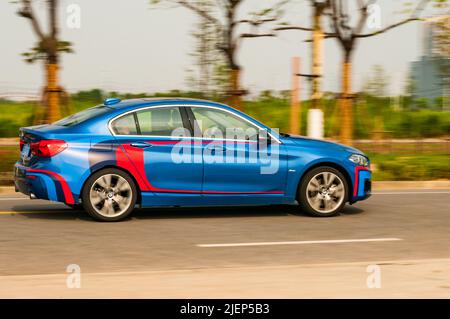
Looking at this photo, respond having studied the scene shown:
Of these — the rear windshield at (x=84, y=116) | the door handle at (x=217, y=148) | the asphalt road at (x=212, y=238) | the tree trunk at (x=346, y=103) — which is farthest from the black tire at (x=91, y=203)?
the tree trunk at (x=346, y=103)

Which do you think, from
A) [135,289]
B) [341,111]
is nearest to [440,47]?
[341,111]

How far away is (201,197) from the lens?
11836 millimetres

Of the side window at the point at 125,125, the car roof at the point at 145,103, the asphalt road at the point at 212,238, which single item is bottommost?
the asphalt road at the point at 212,238

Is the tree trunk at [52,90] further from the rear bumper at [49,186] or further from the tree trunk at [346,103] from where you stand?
the rear bumper at [49,186]

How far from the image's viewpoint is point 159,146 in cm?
1162

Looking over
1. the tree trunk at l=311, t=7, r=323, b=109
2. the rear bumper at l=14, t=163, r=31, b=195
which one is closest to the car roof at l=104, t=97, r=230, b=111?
the rear bumper at l=14, t=163, r=31, b=195

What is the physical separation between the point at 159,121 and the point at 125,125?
428mm

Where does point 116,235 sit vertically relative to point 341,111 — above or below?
below

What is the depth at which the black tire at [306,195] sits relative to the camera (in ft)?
40.2

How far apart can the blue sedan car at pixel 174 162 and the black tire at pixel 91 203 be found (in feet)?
0.04

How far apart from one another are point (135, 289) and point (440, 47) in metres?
22.7

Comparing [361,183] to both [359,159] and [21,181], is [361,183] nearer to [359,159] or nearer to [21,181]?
[359,159]
